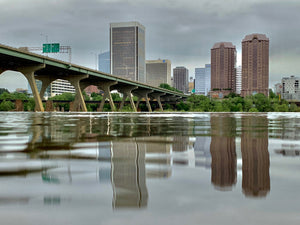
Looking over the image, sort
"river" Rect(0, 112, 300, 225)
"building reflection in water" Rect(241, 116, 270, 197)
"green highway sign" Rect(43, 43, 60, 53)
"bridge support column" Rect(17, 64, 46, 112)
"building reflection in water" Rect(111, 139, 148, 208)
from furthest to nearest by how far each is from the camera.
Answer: "green highway sign" Rect(43, 43, 60, 53) < "bridge support column" Rect(17, 64, 46, 112) < "building reflection in water" Rect(241, 116, 270, 197) < "building reflection in water" Rect(111, 139, 148, 208) < "river" Rect(0, 112, 300, 225)

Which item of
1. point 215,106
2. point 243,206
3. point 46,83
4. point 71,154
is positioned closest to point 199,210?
point 243,206

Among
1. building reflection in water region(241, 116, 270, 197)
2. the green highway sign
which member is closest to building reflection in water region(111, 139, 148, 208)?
building reflection in water region(241, 116, 270, 197)

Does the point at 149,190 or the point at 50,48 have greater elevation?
the point at 50,48

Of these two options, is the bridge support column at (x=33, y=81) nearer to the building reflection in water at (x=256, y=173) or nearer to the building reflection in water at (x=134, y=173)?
the building reflection in water at (x=134, y=173)

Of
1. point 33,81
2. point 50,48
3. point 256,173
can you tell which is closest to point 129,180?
point 256,173

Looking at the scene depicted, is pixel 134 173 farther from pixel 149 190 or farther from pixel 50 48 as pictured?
pixel 50 48

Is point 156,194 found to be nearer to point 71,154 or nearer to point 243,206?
point 243,206

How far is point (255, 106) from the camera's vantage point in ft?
309

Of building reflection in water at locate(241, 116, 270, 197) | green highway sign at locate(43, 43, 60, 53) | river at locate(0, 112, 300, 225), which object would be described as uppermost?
green highway sign at locate(43, 43, 60, 53)

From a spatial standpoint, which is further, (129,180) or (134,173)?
(134,173)

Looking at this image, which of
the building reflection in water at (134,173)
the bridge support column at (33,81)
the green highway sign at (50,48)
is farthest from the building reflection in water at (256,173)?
the green highway sign at (50,48)

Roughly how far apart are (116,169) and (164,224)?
174 centimetres

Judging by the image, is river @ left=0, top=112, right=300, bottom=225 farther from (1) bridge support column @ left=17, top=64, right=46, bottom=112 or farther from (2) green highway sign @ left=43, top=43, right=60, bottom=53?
(2) green highway sign @ left=43, top=43, right=60, bottom=53

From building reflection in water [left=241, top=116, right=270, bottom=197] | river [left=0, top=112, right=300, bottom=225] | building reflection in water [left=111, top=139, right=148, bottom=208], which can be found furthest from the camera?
building reflection in water [left=241, top=116, right=270, bottom=197]
